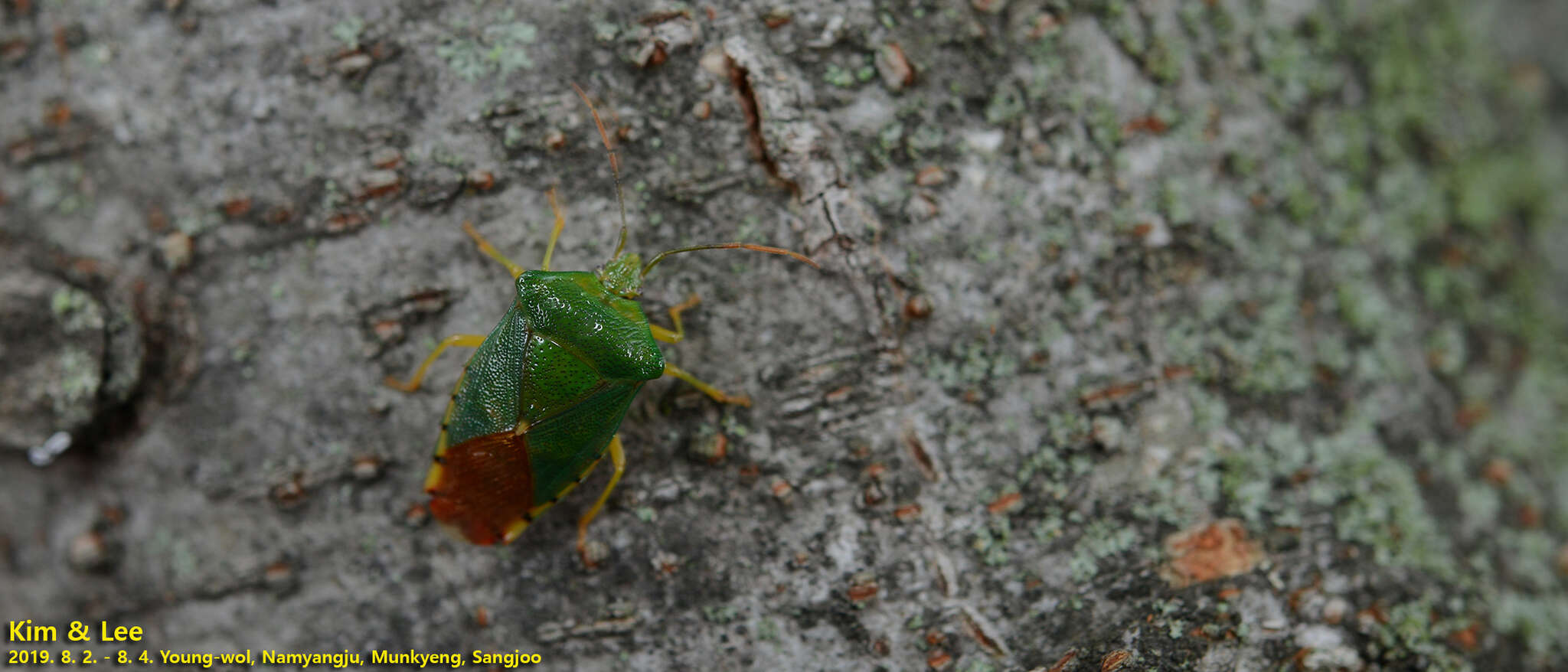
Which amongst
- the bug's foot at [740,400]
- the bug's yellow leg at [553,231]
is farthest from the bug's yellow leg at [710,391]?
the bug's yellow leg at [553,231]

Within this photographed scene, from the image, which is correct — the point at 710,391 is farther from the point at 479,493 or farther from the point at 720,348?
the point at 479,493

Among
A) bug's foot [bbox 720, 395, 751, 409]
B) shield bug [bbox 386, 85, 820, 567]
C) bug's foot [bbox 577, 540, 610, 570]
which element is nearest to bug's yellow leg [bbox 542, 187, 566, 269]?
shield bug [bbox 386, 85, 820, 567]

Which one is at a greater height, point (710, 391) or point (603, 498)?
point (710, 391)

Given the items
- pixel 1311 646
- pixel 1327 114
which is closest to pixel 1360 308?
pixel 1327 114

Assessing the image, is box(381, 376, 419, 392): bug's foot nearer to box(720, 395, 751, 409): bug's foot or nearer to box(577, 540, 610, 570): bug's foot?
box(577, 540, 610, 570): bug's foot

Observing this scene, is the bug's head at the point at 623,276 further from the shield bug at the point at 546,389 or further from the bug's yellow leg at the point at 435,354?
the bug's yellow leg at the point at 435,354

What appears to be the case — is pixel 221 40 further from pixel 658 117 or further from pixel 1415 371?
pixel 1415 371

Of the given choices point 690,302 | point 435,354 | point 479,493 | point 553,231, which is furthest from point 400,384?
point 690,302
